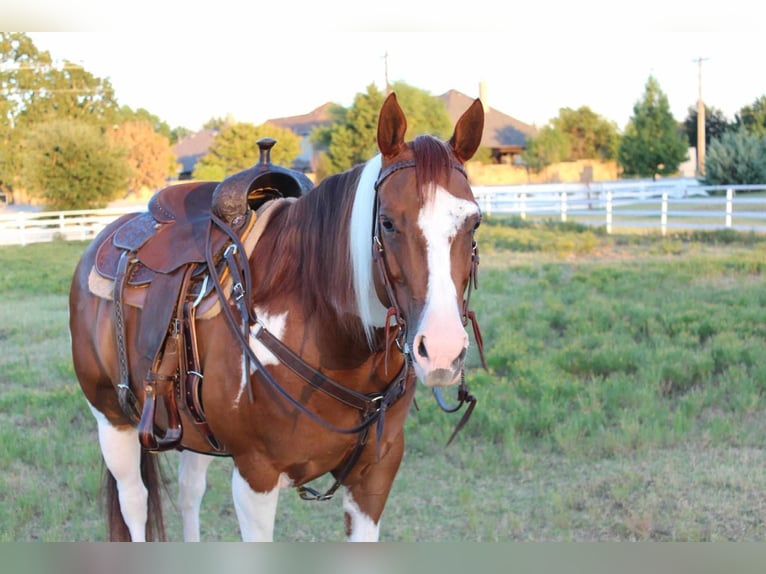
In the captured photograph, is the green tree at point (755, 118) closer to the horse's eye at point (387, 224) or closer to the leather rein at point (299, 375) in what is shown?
the leather rein at point (299, 375)

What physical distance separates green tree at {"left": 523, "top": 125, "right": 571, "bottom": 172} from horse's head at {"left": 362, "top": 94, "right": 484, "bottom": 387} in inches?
992

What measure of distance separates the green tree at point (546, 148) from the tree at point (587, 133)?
0.62ft

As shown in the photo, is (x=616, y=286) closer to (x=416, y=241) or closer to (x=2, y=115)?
(x=416, y=241)

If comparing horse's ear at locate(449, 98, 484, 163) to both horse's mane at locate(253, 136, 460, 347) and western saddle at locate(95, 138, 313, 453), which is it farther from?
western saddle at locate(95, 138, 313, 453)

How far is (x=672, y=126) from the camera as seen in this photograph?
23719 mm

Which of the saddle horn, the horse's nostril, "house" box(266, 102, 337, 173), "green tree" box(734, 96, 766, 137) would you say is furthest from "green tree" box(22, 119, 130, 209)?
the horse's nostril

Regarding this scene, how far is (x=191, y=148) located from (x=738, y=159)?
20689 mm

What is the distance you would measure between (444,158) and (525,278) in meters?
8.08

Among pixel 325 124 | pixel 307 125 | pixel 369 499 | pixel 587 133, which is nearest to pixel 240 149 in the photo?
pixel 307 125

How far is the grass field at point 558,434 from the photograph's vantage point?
12.2 feet

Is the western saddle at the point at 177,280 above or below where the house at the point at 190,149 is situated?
below

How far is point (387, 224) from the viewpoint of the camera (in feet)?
5.79

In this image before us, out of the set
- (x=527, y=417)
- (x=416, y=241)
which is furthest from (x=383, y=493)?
(x=527, y=417)

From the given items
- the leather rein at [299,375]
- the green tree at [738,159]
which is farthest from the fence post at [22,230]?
the green tree at [738,159]
